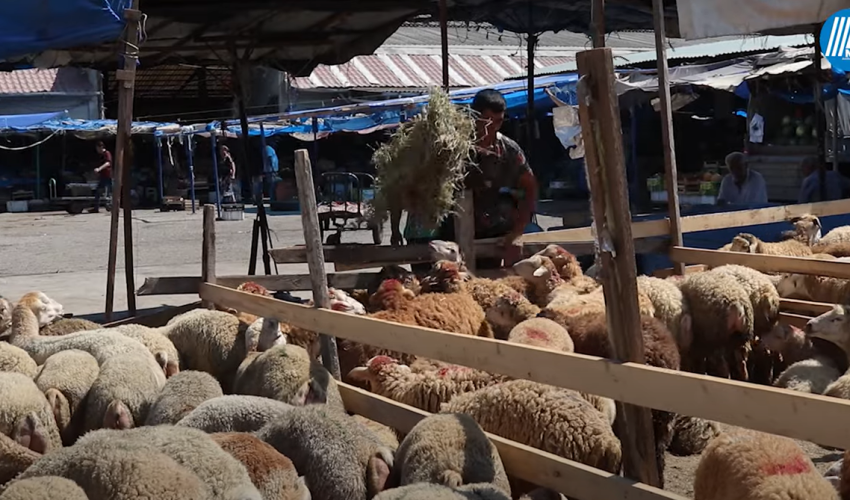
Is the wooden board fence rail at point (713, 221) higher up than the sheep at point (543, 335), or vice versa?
the wooden board fence rail at point (713, 221)

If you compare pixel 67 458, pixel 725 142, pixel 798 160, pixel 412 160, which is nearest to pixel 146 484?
pixel 67 458

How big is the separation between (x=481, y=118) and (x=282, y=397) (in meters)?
2.97

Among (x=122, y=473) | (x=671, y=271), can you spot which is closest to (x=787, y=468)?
(x=122, y=473)

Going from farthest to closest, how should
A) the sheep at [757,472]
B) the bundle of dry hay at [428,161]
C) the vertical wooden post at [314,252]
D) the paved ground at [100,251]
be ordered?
the paved ground at [100,251], the bundle of dry hay at [428,161], the vertical wooden post at [314,252], the sheep at [757,472]

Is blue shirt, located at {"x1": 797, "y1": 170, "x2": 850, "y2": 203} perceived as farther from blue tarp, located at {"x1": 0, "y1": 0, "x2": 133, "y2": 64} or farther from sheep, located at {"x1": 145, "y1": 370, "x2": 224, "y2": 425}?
sheep, located at {"x1": 145, "y1": 370, "x2": 224, "y2": 425}

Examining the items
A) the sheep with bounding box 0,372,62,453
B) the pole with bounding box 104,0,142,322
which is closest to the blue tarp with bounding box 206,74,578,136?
the pole with bounding box 104,0,142,322

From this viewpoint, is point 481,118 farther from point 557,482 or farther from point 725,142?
point 725,142

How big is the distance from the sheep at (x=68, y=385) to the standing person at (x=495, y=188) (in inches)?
98.8

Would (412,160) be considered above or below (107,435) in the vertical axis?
above

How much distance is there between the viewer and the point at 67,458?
10.9ft

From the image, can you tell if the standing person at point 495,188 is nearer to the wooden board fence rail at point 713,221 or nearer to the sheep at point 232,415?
the wooden board fence rail at point 713,221

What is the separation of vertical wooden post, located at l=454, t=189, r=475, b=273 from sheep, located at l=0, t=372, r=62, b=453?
315 centimetres

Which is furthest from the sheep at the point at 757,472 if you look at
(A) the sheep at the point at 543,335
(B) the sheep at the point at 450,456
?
(A) the sheep at the point at 543,335

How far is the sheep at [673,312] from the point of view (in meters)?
6.16
